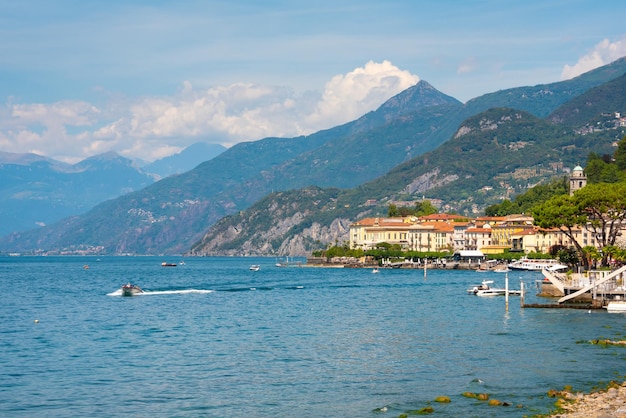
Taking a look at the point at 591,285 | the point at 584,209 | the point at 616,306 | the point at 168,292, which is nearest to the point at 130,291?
the point at 168,292

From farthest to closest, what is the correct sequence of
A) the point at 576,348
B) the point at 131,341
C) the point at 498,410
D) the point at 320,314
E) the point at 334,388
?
the point at 320,314, the point at 131,341, the point at 576,348, the point at 334,388, the point at 498,410

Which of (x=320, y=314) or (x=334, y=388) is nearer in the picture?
(x=334, y=388)

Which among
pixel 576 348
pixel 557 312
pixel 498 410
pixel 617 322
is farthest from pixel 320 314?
pixel 498 410

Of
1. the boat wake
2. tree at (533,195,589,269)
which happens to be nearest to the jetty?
tree at (533,195,589,269)

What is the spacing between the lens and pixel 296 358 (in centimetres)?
6031

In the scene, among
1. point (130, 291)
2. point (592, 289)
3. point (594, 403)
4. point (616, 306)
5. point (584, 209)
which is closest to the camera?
point (594, 403)

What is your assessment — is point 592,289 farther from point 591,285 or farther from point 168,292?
point 168,292

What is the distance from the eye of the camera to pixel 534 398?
150ft

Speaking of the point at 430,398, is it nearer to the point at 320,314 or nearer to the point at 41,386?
the point at 41,386

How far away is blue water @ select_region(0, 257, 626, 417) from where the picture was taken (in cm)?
4609

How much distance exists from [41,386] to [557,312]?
50.5 m

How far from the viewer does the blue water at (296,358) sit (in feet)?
151

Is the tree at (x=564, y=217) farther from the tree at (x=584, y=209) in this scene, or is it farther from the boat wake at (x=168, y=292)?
the boat wake at (x=168, y=292)

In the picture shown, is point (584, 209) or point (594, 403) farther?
point (584, 209)
